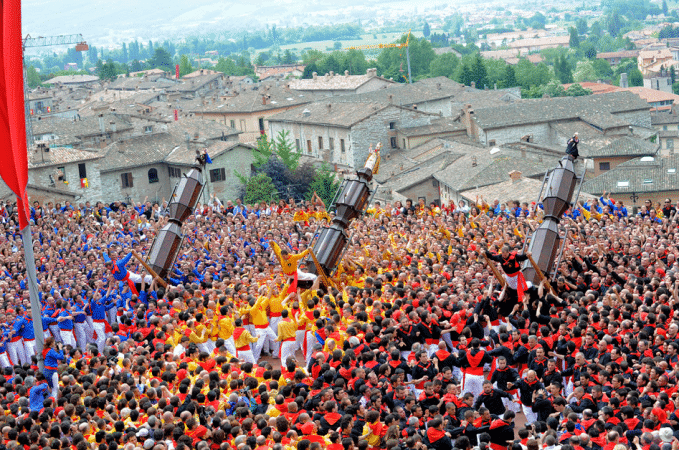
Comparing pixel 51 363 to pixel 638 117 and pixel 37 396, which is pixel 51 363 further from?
pixel 638 117

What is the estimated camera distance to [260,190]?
58.9 metres

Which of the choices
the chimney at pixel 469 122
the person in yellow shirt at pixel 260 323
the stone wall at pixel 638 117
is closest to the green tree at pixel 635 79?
the stone wall at pixel 638 117

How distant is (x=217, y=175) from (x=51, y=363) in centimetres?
4576

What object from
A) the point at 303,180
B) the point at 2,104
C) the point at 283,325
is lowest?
the point at 303,180

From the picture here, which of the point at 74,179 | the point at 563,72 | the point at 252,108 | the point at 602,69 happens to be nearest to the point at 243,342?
the point at 74,179

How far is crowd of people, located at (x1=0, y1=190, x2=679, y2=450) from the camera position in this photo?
1254 cm

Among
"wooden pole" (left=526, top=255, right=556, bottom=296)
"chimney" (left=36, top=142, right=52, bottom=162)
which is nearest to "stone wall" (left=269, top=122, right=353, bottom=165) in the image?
"chimney" (left=36, top=142, right=52, bottom=162)

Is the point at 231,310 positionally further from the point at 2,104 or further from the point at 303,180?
the point at 303,180

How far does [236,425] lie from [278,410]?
0.87m

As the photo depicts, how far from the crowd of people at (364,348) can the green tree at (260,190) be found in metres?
34.5

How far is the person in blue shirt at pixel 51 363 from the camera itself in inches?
632

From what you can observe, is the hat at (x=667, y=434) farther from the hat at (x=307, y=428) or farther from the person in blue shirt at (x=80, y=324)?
the person in blue shirt at (x=80, y=324)

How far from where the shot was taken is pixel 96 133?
6900cm

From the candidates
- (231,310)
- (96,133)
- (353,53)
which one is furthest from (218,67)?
(231,310)
